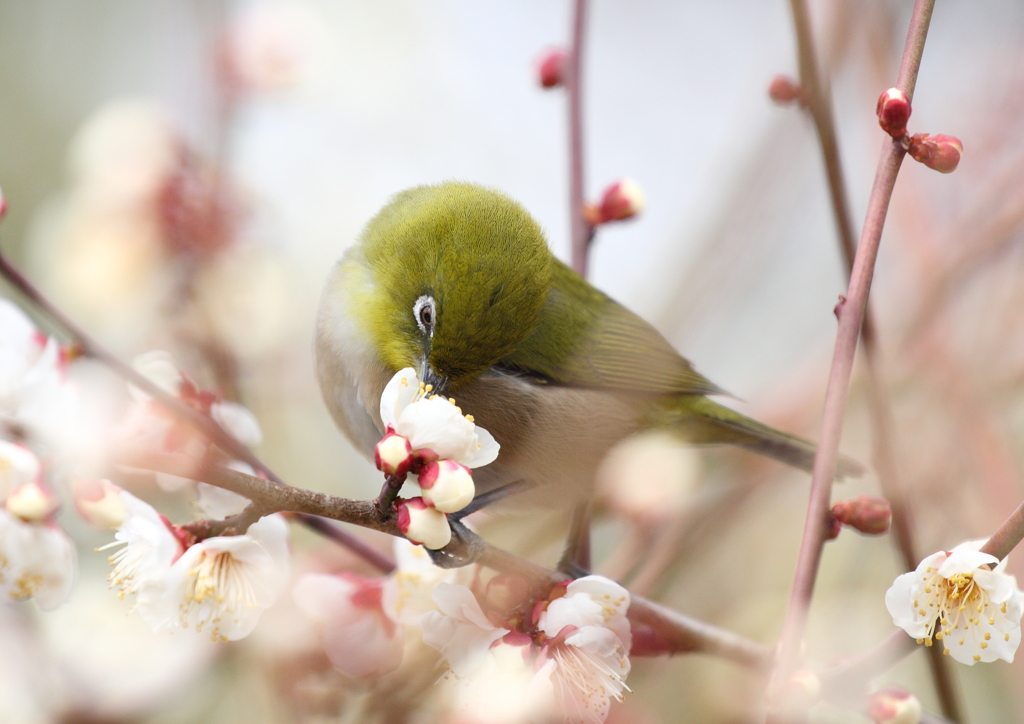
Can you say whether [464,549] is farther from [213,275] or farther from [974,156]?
[974,156]

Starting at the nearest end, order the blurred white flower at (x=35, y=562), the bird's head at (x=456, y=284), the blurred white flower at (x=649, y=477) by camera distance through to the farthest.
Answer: the blurred white flower at (x=35, y=562) → the bird's head at (x=456, y=284) → the blurred white flower at (x=649, y=477)

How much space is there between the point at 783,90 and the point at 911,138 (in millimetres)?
362

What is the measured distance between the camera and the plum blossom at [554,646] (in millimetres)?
1509

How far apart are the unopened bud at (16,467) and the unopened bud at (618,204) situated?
1476mm

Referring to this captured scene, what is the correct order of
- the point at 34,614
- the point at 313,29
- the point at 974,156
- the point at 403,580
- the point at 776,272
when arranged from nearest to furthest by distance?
the point at 403,580, the point at 34,614, the point at 974,156, the point at 313,29, the point at 776,272

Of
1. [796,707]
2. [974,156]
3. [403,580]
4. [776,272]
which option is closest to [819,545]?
[796,707]

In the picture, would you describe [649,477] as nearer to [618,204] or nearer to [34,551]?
[618,204]

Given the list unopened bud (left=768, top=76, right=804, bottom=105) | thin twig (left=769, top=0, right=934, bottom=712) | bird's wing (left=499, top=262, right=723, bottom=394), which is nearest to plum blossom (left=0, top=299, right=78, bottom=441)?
thin twig (left=769, top=0, right=934, bottom=712)

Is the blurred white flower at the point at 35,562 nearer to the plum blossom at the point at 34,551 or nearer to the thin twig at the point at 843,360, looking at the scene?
the plum blossom at the point at 34,551

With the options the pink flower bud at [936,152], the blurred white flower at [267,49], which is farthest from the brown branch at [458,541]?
the blurred white flower at [267,49]

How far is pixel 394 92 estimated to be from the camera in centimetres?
520

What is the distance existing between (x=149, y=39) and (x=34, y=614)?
422 cm

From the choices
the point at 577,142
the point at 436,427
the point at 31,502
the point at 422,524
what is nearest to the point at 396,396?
the point at 436,427

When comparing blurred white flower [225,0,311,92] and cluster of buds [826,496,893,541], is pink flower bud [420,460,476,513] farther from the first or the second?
blurred white flower [225,0,311,92]
